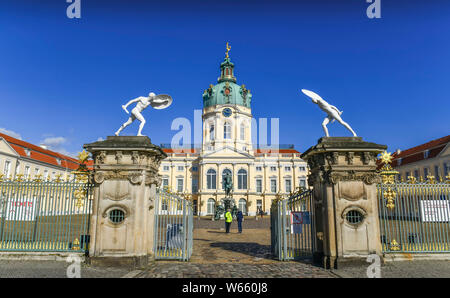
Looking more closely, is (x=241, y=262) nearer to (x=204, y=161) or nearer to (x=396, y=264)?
(x=396, y=264)

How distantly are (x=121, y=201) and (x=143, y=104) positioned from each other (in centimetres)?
305

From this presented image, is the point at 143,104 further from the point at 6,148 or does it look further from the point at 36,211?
the point at 6,148

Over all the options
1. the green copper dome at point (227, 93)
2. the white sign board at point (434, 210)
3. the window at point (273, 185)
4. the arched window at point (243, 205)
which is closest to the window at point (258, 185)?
the window at point (273, 185)

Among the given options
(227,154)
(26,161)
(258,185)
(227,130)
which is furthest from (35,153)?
(258,185)

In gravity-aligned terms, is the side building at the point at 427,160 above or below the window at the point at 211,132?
below

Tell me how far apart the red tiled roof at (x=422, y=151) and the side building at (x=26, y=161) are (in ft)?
144

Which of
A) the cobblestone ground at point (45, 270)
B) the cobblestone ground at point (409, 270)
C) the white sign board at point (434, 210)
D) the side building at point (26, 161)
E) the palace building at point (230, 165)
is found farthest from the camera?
the palace building at point (230, 165)

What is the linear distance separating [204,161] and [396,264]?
145ft

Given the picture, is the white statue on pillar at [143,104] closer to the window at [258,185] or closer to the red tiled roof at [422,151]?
the red tiled roof at [422,151]

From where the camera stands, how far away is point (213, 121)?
55.5 metres

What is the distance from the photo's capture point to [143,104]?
9.49 meters

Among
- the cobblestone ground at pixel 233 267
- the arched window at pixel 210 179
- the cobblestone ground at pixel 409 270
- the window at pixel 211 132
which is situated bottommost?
the cobblestone ground at pixel 233 267

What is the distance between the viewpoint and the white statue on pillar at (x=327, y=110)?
30.8ft
